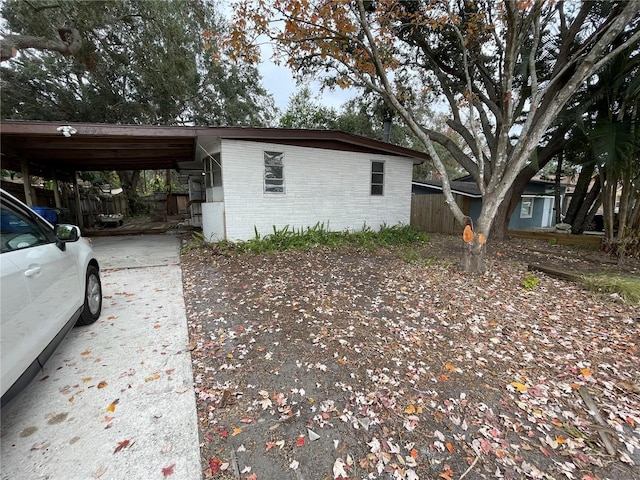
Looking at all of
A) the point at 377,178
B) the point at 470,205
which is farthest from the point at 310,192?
the point at 470,205

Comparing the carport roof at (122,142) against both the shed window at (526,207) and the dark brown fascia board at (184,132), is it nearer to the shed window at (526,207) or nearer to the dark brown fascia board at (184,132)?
the dark brown fascia board at (184,132)

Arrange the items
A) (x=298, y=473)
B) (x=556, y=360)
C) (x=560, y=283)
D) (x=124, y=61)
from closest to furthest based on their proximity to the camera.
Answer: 1. (x=298, y=473)
2. (x=556, y=360)
3. (x=560, y=283)
4. (x=124, y=61)

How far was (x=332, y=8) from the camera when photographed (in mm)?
5109

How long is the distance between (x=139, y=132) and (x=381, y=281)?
587 cm

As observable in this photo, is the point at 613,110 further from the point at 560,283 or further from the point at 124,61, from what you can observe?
the point at 124,61

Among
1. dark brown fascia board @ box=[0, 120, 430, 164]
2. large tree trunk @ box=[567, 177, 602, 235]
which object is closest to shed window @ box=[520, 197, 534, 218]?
large tree trunk @ box=[567, 177, 602, 235]

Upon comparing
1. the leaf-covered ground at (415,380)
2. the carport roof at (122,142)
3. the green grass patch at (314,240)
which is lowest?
the leaf-covered ground at (415,380)

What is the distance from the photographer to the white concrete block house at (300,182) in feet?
23.7

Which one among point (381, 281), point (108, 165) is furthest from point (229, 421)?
point (108, 165)

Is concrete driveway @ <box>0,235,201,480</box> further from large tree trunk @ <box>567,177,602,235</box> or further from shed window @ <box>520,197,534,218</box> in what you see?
shed window @ <box>520,197,534,218</box>

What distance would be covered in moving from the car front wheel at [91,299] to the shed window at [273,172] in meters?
4.67

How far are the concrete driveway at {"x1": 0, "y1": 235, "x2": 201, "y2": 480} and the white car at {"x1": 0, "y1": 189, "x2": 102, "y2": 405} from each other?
0.39 meters

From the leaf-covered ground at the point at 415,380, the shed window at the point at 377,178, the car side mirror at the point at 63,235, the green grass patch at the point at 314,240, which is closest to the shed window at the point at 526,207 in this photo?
the green grass patch at the point at 314,240

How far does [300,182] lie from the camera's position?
813 centimetres
